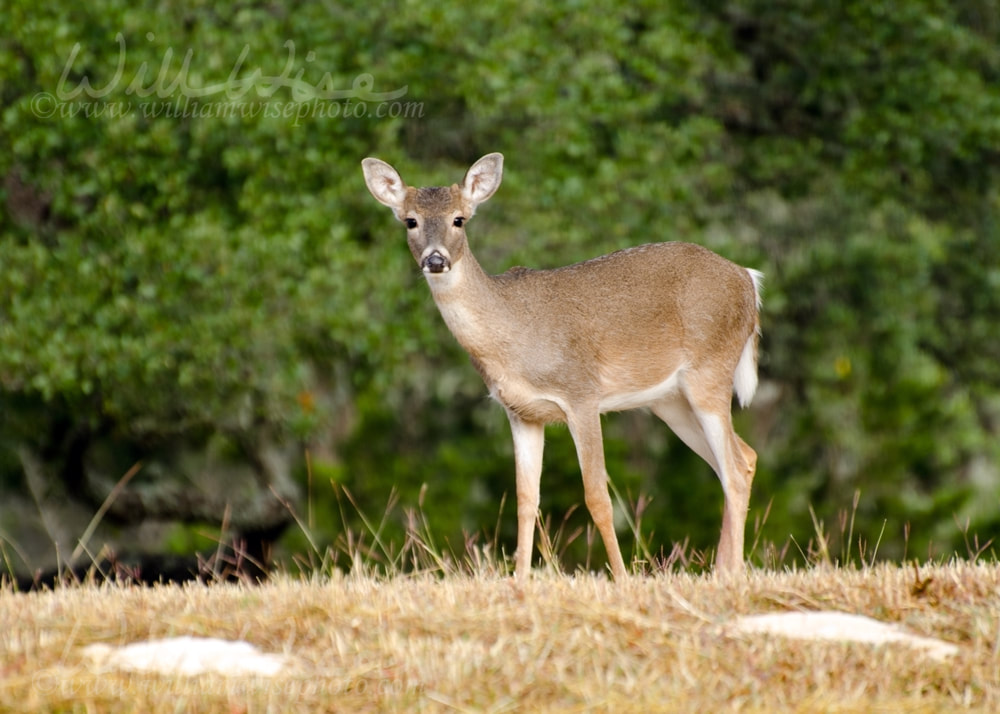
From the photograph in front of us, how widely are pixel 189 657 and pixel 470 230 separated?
7.77 m

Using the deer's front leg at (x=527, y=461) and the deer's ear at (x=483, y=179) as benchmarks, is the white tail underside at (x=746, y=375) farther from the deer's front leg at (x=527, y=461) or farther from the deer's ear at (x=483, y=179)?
the deer's ear at (x=483, y=179)

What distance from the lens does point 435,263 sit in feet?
21.7

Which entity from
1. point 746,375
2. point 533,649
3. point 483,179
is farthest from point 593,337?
point 533,649

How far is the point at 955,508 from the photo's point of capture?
12.8 meters

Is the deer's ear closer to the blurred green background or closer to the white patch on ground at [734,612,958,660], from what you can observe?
the white patch on ground at [734,612,958,660]

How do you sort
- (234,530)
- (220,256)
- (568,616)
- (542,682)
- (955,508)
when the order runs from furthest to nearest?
(234,530), (955,508), (220,256), (568,616), (542,682)

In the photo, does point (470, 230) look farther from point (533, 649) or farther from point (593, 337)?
point (533, 649)

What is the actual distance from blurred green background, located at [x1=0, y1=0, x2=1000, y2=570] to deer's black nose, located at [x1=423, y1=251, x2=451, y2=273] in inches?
171

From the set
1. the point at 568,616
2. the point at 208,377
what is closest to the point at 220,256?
the point at 208,377

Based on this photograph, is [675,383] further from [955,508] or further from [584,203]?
[955,508]

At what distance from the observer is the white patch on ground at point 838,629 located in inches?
183

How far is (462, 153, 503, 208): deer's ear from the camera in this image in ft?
23.7

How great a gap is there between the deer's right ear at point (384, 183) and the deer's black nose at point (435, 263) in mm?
606

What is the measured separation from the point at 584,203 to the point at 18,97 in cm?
470
